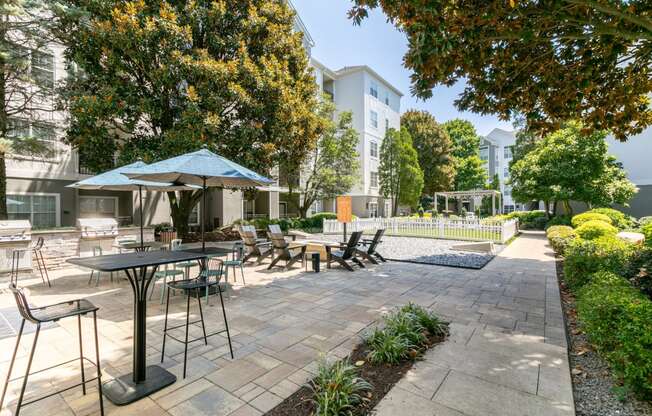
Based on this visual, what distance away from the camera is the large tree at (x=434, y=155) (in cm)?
3447

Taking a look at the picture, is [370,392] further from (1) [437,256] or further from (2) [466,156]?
(2) [466,156]

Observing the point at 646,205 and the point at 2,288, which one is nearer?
the point at 2,288

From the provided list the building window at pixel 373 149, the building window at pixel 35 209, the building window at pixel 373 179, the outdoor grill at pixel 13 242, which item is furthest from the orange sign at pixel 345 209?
the building window at pixel 373 149

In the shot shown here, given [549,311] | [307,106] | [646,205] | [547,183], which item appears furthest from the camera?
[646,205]

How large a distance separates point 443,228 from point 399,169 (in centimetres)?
1261

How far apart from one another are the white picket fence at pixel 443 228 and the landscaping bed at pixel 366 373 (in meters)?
9.37

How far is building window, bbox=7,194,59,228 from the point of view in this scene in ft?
39.9

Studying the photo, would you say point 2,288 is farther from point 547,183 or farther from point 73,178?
point 547,183

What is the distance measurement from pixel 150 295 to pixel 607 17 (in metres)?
9.83

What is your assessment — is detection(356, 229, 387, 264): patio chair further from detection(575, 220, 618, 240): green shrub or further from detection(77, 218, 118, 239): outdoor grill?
detection(77, 218, 118, 239): outdoor grill

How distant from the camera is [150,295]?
249 inches

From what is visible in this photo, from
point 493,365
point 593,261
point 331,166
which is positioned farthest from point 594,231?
point 331,166

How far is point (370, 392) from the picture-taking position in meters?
2.93

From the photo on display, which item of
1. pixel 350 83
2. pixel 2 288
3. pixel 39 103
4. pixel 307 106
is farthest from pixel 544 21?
pixel 350 83
